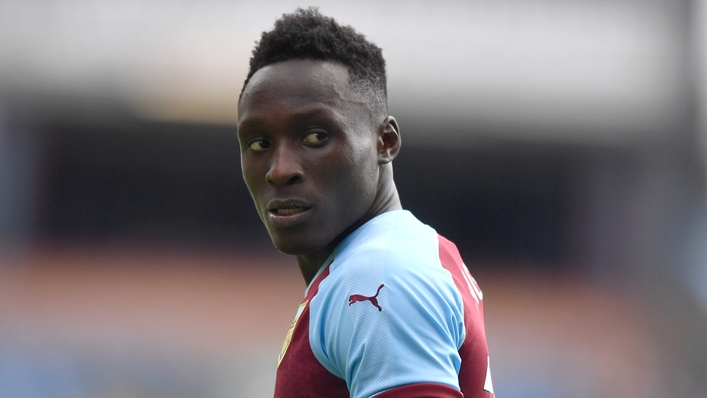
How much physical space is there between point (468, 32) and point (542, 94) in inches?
60.7

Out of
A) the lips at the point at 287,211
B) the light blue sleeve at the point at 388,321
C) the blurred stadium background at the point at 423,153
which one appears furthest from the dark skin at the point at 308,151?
the blurred stadium background at the point at 423,153

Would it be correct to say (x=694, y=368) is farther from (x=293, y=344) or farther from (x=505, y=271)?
(x=293, y=344)

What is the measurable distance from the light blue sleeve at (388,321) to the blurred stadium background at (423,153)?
30.7 ft

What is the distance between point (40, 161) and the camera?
37.5 feet

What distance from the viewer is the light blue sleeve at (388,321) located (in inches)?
49.5

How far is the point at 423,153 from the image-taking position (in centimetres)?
1133

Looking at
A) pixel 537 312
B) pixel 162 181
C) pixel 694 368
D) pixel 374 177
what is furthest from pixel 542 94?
pixel 374 177

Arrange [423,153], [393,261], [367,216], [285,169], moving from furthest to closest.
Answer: [423,153] < [367,216] < [285,169] < [393,261]

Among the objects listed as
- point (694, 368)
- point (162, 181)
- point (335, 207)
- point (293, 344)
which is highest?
point (335, 207)

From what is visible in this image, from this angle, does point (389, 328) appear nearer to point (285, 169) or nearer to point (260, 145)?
point (285, 169)

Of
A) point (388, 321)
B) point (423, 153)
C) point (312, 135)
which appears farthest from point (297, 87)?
point (423, 153)

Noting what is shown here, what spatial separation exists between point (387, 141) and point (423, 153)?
31.3 ft

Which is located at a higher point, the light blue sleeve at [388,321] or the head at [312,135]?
the head at [312,135]

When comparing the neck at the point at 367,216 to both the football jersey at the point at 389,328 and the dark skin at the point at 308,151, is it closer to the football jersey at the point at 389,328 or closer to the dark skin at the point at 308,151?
the dark skin at the point at 308,151
